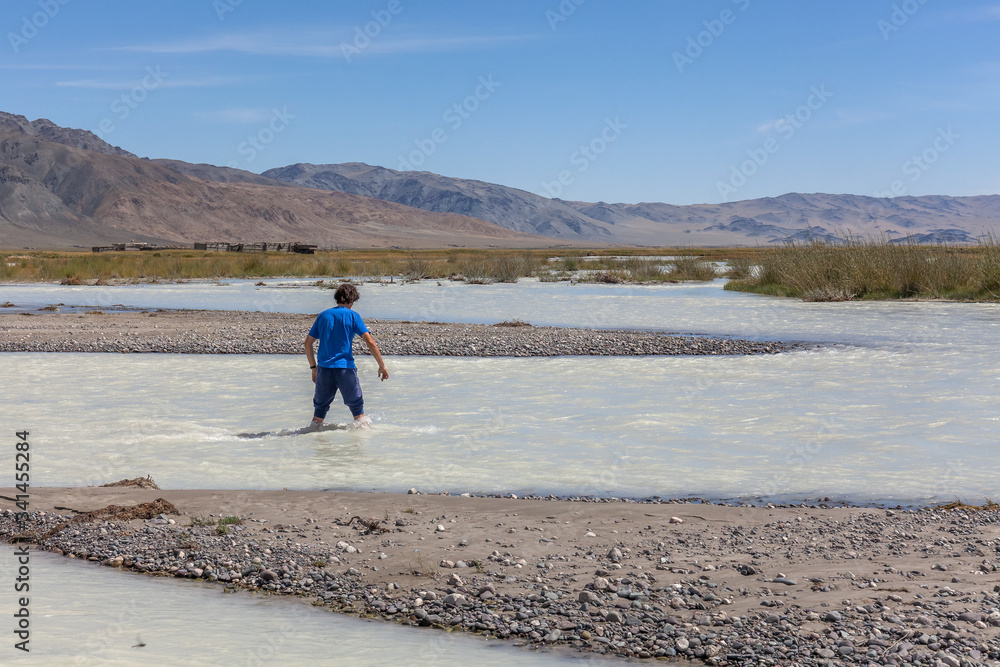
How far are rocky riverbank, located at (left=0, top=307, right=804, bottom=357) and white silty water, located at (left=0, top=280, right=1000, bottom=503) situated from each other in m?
0.92

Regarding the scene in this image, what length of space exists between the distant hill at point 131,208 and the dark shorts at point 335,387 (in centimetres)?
13332

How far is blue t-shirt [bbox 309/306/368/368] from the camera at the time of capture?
340 inches

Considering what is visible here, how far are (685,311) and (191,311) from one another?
1363 cm

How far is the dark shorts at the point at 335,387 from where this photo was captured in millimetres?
8820

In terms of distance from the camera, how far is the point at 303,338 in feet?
59.4

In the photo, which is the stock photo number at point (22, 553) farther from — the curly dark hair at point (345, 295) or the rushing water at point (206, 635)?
the curly dark hair at point (345, 295)

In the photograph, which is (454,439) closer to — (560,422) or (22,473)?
(560,422)

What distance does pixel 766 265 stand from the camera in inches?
1369

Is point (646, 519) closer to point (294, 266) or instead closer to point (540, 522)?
point (540, 522)

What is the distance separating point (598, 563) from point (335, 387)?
14.5 ft

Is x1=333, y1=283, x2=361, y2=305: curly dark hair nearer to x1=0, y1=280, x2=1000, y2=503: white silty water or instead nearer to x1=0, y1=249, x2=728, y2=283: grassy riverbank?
x1=0, y1=280, x2=1000, y2=503: white silty water

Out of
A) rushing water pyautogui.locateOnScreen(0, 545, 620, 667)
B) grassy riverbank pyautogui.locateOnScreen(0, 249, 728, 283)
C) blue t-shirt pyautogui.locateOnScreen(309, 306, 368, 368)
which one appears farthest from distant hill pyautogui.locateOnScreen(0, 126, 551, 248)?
rushing water pyautogui.locateOnScreen(0, 545, 620, 667)

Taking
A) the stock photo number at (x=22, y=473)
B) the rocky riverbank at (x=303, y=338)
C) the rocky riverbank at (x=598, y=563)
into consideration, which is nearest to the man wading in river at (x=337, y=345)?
the rocky riverbank at (x=598, y=563)

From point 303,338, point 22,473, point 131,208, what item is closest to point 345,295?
point 22,473
